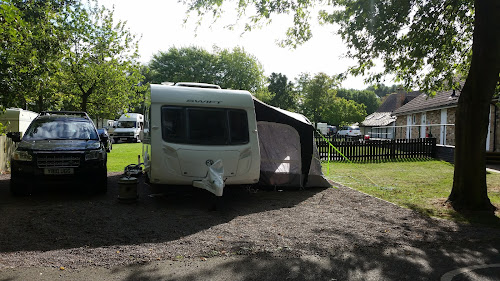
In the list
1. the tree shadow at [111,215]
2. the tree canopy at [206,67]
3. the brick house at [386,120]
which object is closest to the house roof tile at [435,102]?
the brick house at [386,120]

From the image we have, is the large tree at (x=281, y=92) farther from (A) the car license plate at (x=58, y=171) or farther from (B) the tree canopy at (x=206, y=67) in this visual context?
(A) the car license plate at (x=58, y=171)

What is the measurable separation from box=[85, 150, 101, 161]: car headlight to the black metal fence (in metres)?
12.2

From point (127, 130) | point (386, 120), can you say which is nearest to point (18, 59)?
point (127, 130)

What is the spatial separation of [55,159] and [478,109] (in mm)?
8849

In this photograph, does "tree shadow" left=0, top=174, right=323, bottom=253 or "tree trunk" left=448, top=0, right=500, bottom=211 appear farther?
"tree trunk" left=448, top=0, right=500, bottom=211

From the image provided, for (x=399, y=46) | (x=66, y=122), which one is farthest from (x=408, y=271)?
(x=66, y=122)

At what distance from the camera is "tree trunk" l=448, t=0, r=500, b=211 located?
718 centimetres

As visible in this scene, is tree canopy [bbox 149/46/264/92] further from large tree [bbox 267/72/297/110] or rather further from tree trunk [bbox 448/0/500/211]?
tree trunk [bbox 448/0/500/211]

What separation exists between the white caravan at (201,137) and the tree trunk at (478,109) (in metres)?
4.37

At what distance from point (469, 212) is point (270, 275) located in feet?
17.5

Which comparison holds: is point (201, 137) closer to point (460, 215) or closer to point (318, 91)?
point (460, 215)

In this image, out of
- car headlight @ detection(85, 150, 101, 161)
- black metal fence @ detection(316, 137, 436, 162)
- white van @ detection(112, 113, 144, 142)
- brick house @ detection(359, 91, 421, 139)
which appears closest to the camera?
car headlight @ detection(85, 150, 101, 161)

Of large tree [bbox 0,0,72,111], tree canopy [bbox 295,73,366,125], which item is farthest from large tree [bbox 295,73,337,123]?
large tree [bbox 0,0,72,111]

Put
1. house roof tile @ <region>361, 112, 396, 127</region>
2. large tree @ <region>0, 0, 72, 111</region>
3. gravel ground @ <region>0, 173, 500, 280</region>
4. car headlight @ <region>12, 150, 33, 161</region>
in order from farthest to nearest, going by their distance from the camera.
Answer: house roof tile @ <region>361, 112, 396, 127</region> < car headlight @ <region>12, 150, 33, 161</region> < large tree @ <region>0, 0, 72, 111</region> < gravel ground @ <region>0, 173, 500, 280</region>
